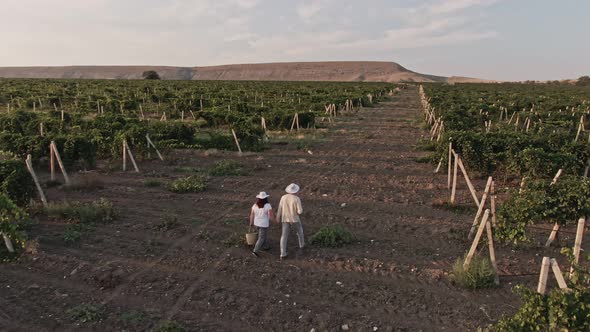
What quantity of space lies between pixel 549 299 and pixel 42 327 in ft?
22.2

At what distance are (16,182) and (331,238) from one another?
759cm

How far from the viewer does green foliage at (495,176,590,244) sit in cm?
732

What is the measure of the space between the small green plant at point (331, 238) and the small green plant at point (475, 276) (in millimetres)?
2449

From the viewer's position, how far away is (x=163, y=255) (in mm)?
8438

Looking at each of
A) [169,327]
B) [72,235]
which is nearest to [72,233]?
[72,235]

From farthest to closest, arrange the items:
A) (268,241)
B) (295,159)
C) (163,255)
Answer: (295,159) < (268,241) < (163,255)

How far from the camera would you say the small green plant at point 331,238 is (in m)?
8.91

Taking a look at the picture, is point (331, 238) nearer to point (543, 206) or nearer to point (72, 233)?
point (543, 206)

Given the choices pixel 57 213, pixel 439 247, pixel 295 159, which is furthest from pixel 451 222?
pixel 57 213

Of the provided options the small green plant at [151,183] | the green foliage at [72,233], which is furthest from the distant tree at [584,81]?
the green foliage at [72,233]

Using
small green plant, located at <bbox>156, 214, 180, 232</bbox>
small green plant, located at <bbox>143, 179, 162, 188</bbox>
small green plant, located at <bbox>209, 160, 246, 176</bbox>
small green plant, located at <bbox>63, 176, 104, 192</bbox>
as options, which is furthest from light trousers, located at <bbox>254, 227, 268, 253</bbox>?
small green plant, located at <bbox>63, 176, 104, 192</bbox>

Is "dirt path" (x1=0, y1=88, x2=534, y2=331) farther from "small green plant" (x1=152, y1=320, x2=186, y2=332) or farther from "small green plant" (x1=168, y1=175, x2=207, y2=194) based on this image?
"small green plant" (x1=168, y1=175, x2=207, y2=194)

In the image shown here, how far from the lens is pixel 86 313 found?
627 cm

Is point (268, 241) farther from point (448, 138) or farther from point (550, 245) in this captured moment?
point (448, 138)
